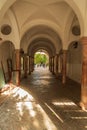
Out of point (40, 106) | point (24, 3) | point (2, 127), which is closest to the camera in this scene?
point (2, 127)

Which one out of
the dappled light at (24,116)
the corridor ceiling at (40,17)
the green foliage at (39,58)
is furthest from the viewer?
the green foliage at (39,58)

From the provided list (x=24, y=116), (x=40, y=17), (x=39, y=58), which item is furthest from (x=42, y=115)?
(x=39, y=58)

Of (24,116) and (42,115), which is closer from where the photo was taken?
(24,116)

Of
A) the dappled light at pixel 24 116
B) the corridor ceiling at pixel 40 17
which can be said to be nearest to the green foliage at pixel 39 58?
the corridor ceiling at pixel 40 17

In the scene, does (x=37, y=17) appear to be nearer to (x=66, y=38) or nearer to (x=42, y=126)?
(x=66, y=38)

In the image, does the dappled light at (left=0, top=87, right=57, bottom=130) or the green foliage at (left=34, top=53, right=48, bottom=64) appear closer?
the dappled light at (left=0, top=87, right=57, bottom=130)

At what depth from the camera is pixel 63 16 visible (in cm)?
1334

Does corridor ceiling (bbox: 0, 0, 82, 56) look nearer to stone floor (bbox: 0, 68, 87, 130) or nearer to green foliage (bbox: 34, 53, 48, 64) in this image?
stone floor (bbox: 0, 68, 87, 130)

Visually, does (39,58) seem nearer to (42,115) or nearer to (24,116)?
(42,115)

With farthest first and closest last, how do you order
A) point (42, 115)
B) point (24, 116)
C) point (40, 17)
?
1. point (40, 17)
2. point (42, 115)
3. point (24, 116)

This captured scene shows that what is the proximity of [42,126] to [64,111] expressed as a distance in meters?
1.90

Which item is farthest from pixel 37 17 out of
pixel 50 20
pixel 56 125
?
pixel 56 125

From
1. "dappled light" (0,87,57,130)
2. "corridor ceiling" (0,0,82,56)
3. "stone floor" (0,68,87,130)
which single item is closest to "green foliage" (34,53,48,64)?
"corridor ceiling" (0,0,82,56)

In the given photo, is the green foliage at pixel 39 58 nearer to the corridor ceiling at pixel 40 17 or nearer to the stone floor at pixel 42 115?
the corridor ceiling at pixel 40 17
